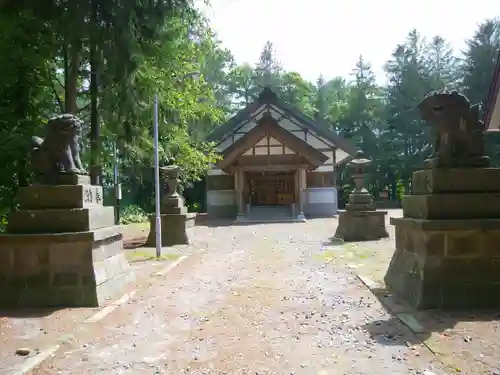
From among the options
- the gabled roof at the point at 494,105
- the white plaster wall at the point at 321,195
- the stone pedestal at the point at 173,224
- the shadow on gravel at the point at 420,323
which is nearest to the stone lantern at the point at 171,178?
the stone pedestal at the point at 173,224

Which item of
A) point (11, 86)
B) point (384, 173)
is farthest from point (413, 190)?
point (384, 173)

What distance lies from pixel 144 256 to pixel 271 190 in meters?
19.5

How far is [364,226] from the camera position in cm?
1354

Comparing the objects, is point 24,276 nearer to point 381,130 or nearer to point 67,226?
point 67,226

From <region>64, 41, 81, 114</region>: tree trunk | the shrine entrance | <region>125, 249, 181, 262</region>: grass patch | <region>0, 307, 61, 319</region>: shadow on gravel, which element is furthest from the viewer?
the shrine entrance

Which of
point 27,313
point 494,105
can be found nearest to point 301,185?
point 494,105

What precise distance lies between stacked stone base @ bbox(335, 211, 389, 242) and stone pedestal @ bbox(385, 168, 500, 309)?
7.76m

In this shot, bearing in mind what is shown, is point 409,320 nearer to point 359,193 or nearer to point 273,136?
point 359,193

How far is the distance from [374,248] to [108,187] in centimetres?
2473

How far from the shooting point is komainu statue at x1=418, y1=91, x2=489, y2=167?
5777 millimetres

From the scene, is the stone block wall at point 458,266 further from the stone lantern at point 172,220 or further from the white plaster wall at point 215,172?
the white plaster wall at point 215,172

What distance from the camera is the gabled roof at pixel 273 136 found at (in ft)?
78.6

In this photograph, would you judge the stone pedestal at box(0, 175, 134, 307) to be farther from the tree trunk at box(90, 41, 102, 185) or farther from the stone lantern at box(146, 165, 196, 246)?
the stone lantern at box(146, 165, 196, 246)

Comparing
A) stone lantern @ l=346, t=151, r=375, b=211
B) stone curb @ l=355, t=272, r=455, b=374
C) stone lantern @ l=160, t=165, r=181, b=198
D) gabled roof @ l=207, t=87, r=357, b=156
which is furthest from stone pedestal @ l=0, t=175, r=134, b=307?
gabled roof @ l=207, t=87, r=357, b=156
